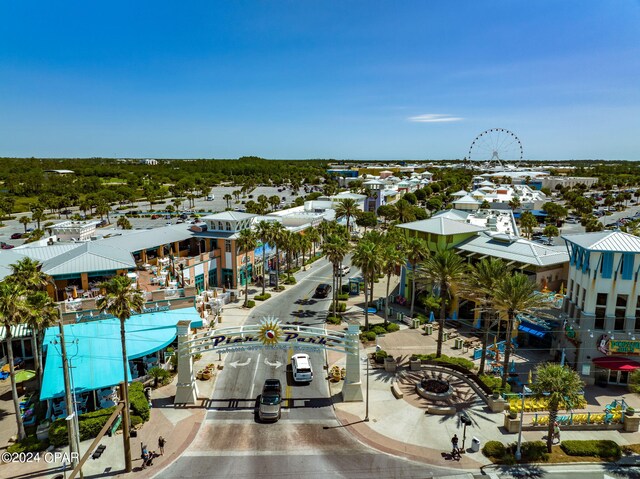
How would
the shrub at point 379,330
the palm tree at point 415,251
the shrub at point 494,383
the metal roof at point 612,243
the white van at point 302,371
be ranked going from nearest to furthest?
the shrub at point 494,383 < the metal roof at point 612,243 < the white van at point 302,371 < the shrub at point 379,330 < the palm tree at point 415,251

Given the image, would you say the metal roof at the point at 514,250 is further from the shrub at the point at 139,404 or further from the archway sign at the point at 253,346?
the shrub at the point at 139,404

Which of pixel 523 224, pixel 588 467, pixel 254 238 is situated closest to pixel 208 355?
pixel 254 238

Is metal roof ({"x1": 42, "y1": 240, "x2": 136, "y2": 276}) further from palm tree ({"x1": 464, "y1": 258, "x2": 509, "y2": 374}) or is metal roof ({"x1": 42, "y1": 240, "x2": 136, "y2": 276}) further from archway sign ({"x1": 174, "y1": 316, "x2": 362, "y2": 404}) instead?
palm tree ({"x1": 464, "y1": 258, "x2": 509, "y2": 374})

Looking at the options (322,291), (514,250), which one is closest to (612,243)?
(514,250)

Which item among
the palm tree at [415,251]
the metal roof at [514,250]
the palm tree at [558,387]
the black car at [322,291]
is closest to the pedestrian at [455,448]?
the palm tree at [558,387]

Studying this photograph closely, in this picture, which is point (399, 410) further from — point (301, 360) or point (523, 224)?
point (523, 224)

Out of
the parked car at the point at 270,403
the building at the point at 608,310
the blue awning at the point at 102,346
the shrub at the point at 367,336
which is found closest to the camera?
the blue awning at the point at 102,346
